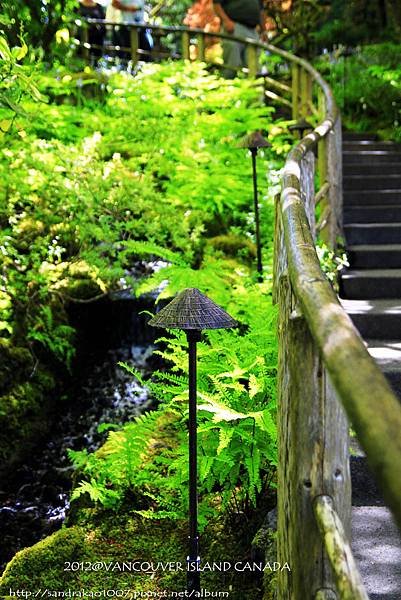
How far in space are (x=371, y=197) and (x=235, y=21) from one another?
7.33 metres

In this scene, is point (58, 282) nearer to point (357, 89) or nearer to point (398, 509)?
point (398, 509)

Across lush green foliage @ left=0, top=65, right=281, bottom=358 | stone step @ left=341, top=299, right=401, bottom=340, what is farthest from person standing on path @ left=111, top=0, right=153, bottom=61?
stone step @ left=341, top=299, right=401, bottom=340

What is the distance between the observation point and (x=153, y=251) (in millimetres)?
6305

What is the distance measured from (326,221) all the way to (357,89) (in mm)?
7719

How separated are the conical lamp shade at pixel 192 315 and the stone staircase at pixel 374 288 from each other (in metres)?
1.18

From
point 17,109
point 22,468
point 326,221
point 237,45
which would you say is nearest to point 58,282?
point 22,468

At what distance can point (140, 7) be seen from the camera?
1376cm

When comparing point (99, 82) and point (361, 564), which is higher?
point (99, 82)

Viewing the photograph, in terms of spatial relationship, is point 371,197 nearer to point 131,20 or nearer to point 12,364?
point 12,364

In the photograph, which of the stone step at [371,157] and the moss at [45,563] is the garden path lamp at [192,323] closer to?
the moss at [45,563]

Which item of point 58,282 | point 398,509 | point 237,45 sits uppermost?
point 237,45

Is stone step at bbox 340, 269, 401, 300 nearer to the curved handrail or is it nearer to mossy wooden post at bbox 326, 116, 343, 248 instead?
mossy wooden post at bbox 326, 116, 343, 248

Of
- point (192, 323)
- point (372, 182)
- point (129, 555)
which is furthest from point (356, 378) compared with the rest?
point (372, 182)

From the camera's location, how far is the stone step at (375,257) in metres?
6.60
